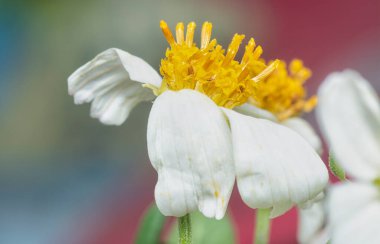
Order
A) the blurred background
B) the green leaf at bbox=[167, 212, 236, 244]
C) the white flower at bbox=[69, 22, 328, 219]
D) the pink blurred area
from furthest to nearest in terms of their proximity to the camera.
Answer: the pink blurred area < the blurred background < the green leaf at bbox=[167, 212, 236, 244] < the white flower at bbox=[69, 22, 328, 219]

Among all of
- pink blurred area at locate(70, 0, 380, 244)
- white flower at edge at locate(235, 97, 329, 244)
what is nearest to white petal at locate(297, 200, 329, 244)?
white flower at edge at locate(235, 97, 329, 244)

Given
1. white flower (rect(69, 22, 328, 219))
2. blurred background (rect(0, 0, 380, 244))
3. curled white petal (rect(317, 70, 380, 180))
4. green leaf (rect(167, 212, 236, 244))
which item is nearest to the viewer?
curled white petal (rect(317, 70, 380, 180))

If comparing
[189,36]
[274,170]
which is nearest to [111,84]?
[189,36]

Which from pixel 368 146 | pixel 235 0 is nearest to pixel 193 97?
pixel 368 146

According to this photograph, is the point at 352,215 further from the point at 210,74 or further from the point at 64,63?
the point at 64,63

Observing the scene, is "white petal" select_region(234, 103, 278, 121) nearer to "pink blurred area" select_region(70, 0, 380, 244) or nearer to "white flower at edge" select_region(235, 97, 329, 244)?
"white flower at edge" select_region(235, 97, 329, 244)

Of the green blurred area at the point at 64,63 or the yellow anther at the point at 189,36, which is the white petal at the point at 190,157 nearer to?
the yellow anther at the point at 189,36
